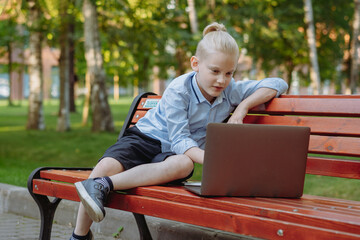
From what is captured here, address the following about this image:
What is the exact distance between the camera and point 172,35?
1543 cm

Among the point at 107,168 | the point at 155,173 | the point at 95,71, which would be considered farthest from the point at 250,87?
the point at 95,71

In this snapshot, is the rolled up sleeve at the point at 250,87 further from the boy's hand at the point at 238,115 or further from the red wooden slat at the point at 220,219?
the red wooden slat at the point at 220,219

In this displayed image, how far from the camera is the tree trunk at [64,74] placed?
15.5 m

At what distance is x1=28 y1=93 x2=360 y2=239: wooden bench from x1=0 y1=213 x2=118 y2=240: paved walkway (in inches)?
30.5

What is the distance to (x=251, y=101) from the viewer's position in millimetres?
3354

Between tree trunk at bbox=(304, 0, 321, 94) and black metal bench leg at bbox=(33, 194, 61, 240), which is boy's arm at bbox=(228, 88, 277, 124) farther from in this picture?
tree trunk at bbox=(304, 0, 321, 94)

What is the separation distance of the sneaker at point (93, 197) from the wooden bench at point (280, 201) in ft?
0.47

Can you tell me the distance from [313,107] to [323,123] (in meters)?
0.11

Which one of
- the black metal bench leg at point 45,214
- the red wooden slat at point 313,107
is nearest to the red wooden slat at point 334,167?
the red wooden slat at point 313,107

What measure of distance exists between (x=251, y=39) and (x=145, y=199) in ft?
62.4

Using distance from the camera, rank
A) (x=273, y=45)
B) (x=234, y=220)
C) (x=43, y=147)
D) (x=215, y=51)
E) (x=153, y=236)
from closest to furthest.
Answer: (x=234, y=220)
(x=215, y=51)
(x=153, y=236)
(x=43, y=147)
(x=273, y=45)

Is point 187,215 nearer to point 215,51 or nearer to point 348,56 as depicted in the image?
point 215,51

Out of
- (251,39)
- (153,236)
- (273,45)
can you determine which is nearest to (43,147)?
(153,236)

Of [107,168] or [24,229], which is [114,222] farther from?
[107,168]
